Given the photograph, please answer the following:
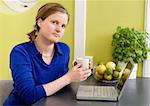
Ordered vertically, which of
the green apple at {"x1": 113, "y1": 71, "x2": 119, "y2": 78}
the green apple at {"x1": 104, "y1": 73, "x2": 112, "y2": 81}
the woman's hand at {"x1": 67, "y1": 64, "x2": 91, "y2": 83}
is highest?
the woman's hand at {"x1": 67, "y1": 64, "x2": 91, "y2": 83}

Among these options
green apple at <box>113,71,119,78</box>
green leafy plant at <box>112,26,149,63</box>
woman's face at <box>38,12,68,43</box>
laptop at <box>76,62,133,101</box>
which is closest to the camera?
laptop at <box>76,62,133,101</box>

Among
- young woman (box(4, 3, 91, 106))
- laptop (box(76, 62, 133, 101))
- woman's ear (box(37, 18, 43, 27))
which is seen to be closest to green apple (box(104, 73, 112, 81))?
laptop (box(76, 62, 133, 101))

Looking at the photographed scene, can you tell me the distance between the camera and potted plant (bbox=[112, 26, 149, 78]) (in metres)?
1.82

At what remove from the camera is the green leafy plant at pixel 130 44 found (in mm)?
1822

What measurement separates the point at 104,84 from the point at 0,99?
0.56 meters

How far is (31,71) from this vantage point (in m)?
1.43

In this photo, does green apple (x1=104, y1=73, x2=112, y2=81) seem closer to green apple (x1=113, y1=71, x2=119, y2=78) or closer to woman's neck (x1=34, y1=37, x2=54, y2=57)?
green apple (x1=113, y1=71, x2=119, y2=78)

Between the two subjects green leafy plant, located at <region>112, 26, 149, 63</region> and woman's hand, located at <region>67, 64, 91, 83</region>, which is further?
green leafy plant, located at <region>112, 26, 149, 63</region>

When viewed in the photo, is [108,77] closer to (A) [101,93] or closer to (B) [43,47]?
(A) [101,93]

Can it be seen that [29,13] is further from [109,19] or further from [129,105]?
[129,105]

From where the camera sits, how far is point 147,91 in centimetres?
154

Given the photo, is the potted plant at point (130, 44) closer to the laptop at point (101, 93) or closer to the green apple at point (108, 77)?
the green apple at point (108, 77)

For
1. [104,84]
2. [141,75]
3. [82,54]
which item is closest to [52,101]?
[104,84]

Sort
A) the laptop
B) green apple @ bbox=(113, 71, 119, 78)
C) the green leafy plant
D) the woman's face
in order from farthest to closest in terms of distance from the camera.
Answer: the green leafy plant → green apple @ bbox=(113, 71, 119, 78) → the woman's face → the laptop
